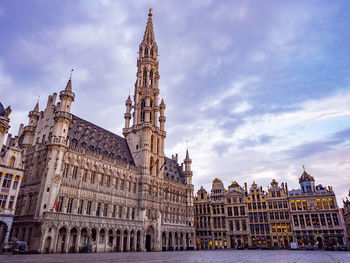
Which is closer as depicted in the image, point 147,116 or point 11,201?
point 11,201

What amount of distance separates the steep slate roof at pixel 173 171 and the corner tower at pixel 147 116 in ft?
21.8

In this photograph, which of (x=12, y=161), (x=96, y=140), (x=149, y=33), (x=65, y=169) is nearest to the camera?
(x=12, y=161)

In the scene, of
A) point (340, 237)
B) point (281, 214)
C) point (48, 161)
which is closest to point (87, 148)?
point (48, 161)

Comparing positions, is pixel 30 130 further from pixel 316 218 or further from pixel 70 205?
pixel 316 218

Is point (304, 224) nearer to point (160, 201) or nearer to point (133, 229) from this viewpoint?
point (160, 201)

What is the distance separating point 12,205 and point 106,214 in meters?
17.6

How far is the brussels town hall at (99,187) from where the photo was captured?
39312 mm

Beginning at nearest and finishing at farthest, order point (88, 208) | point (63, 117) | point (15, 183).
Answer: point (15, 183), point (63, 117), point (88, 208)

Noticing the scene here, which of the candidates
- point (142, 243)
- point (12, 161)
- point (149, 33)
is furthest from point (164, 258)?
point (149, 33)

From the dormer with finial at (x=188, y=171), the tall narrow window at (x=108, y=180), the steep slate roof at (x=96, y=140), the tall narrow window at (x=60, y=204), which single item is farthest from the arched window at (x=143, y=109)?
the tall narrow window at (x=60, y=204)

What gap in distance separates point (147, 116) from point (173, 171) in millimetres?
21147

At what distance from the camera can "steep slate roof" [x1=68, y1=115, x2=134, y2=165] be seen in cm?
4919

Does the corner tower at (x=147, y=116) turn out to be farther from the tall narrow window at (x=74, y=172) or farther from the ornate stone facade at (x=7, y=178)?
the ornate stone facade at (x=7, y=178)

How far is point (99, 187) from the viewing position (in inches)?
1875
